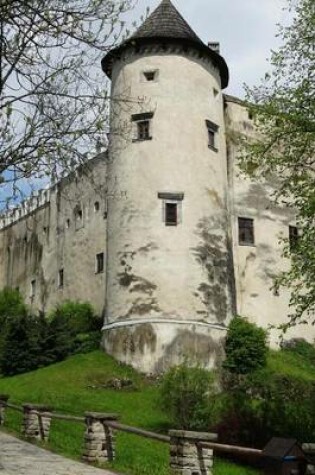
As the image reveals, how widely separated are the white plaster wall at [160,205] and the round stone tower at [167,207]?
4 cm

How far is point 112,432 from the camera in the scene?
13.4 meters

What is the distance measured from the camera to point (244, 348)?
2689cm

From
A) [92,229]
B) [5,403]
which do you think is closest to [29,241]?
[92,229]

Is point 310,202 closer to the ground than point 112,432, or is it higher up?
higher up

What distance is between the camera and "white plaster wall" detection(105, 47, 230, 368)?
1060 inches

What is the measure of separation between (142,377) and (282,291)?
32.3ft

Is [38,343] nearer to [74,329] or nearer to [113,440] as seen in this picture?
[74,329]

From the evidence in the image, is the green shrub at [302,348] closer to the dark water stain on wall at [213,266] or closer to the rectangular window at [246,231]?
the rectangular window at [246,231]

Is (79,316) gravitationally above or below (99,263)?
below

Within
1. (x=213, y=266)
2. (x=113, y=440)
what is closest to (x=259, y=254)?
(x=213, y=266)

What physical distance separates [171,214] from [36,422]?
13883 millimetres

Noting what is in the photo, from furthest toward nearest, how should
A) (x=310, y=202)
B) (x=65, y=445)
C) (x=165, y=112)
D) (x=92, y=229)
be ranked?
(x=92, y=229)
(x=165, y=112)
(x=310, y=202)
(x=65, y=445)

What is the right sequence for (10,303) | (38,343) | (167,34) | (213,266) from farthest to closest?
(10,303) < (167,34) < (213,266) < (38,343)

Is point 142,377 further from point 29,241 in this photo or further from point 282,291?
point 29,241
